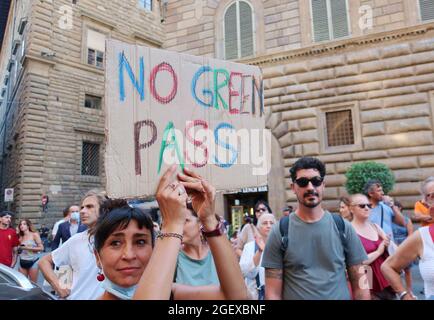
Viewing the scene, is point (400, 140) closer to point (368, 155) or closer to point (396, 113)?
point (396, 113)

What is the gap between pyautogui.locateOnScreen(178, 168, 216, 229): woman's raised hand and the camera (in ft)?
5.19

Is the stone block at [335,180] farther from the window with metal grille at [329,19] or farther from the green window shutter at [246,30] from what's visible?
the green window shutter at [246,30]

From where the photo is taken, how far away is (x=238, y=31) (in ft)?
44.0

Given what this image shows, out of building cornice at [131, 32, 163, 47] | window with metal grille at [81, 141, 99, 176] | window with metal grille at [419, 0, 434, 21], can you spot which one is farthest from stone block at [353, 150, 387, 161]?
building cornice at [131, 32, 163, 47]

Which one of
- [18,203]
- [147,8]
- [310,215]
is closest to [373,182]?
[310,215]

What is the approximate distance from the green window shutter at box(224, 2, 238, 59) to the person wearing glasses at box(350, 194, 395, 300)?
10.5 m

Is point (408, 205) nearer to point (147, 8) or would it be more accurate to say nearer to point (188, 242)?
point (188, 242)

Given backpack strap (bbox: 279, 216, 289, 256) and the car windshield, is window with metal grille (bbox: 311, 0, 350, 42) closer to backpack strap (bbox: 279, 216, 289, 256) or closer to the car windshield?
backpack strap (bbox: 279, 216, 289, 256)

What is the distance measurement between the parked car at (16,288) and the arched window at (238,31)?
10878 mm

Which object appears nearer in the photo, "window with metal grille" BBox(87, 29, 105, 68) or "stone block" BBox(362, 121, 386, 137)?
"stone block" BBox(362, 121, 386, 137)

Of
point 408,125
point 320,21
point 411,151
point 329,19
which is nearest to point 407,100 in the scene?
point 408,125

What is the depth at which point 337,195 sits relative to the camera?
36.7 feet

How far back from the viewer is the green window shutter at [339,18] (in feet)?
39.1

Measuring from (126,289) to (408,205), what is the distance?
1044 centimetres
